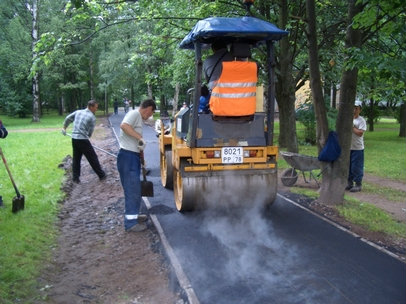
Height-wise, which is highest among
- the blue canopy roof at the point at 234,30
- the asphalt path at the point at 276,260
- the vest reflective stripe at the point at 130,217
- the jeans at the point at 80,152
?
the blue canopy roof at the point at 234,30

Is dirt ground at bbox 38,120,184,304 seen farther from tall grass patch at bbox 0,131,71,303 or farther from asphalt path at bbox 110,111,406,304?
asphalt path at bbox 110,111,406,304

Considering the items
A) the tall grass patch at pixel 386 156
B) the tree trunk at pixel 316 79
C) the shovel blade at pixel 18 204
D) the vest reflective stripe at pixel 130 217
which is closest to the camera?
the vest reflective stripe at pixel 130 217

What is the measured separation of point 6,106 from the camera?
36031mm

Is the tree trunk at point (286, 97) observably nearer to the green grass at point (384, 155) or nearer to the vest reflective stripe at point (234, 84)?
the green grass at point (384, 155)

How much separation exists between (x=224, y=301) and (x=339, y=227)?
9.34 ft

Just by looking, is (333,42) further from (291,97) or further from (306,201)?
(306,201)

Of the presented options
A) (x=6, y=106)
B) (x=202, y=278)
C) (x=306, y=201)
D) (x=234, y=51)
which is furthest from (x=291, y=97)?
(x=6, y=106)

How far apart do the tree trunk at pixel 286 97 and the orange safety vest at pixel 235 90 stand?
271 inches

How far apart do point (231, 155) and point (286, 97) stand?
327 inches

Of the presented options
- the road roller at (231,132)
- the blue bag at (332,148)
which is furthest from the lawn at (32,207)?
the road roller at (231,132)

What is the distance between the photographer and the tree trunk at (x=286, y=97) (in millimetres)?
12406

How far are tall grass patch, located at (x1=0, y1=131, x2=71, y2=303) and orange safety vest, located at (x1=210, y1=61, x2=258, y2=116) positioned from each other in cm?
312

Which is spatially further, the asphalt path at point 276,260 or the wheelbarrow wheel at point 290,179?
the wheelbarrow wheel at point 290,179

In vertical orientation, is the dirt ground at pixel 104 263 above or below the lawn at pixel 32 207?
below
